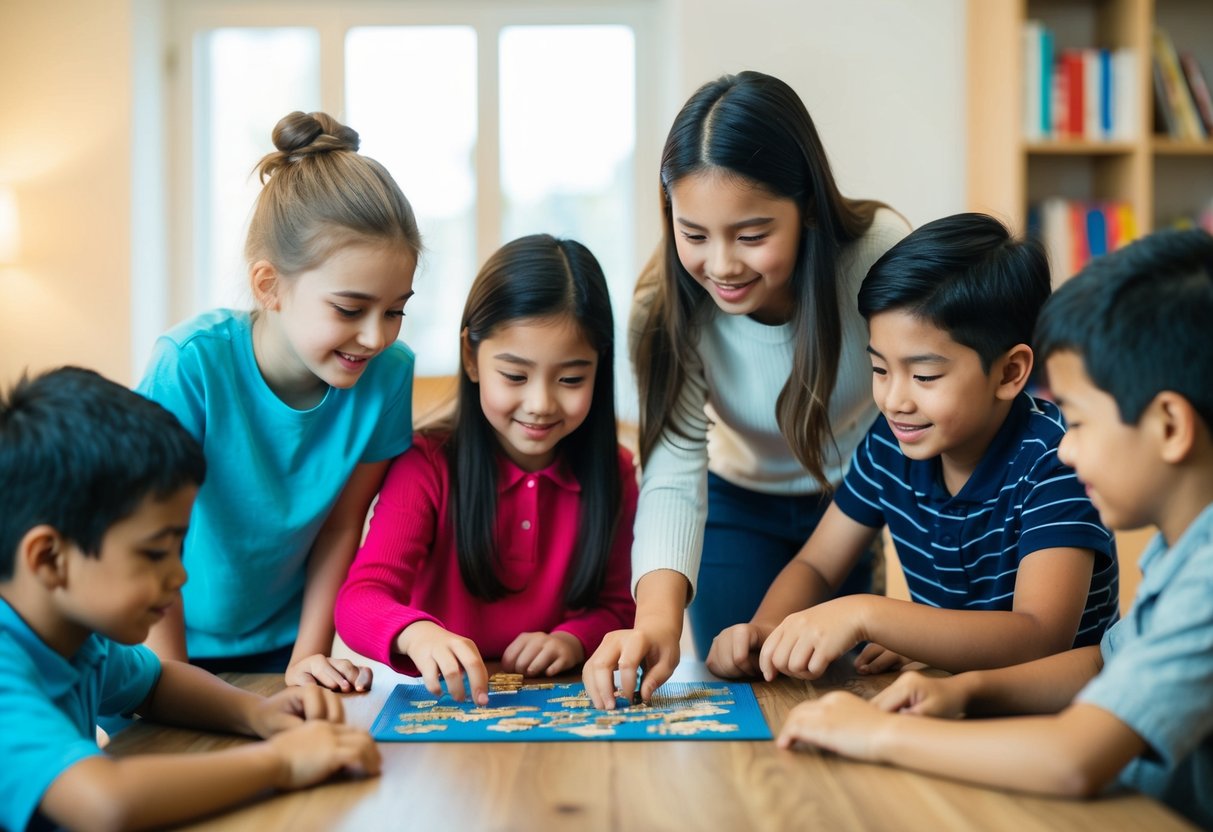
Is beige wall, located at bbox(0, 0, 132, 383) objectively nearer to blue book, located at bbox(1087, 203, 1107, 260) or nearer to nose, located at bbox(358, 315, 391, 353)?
nose, located at bbox(358, 315, 391, 353)

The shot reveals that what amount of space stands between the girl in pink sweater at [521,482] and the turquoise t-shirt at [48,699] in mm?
429

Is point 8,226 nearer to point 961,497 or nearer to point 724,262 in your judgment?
point 724,262

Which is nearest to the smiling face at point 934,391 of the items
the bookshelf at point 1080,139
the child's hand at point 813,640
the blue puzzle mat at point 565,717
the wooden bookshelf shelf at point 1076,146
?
the child's hand at point 813,640

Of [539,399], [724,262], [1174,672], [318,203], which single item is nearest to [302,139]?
[318,203]

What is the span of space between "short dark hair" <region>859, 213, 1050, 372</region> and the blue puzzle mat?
1.81ft

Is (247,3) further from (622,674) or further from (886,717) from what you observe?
(886,717)

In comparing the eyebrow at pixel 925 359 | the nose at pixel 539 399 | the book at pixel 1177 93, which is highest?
the book at pixel 1177 93

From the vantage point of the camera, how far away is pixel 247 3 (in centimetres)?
438

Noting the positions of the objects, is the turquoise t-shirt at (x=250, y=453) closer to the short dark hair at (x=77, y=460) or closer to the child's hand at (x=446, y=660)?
the child's hand at (x=446, y=660)

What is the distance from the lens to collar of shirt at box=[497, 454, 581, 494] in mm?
1819

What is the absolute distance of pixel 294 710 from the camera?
1266 millimetres

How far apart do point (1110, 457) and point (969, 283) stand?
0.48 meters

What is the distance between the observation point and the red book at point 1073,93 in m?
3.94

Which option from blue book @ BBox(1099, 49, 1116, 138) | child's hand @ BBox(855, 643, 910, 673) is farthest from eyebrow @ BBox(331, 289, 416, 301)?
blue book @ BBox(1099, 49, 1116, 138)
